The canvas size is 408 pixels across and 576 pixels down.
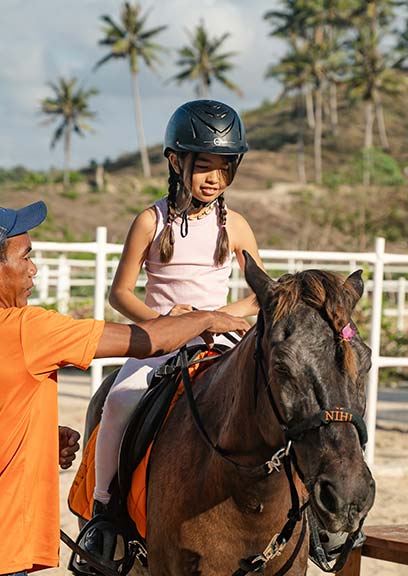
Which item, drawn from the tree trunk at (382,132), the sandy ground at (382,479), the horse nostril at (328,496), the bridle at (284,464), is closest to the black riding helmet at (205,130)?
the bridle at (284,464)

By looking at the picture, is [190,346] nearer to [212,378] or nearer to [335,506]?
[212,378]

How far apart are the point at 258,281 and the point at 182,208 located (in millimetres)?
1131

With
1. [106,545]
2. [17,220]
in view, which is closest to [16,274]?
[17,220]

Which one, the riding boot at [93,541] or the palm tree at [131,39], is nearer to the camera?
the riding boot at [93,541]

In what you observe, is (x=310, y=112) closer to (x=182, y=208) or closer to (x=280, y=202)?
(x=280, y=202)

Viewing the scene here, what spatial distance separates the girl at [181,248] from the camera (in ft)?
11.6

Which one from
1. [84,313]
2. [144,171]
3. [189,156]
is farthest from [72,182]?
[189,156]

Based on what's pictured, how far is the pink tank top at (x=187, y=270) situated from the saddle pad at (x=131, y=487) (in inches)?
12.1

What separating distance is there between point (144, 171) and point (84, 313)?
173 feet

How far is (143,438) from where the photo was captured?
333 centimetres

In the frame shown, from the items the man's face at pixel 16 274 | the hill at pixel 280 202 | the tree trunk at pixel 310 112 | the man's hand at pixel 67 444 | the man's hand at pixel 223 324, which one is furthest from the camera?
the tree trunk at pixel 310 112

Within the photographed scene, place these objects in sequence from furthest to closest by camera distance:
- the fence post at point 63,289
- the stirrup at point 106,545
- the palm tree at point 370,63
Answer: the palm tree at point 370,63, the fence post at point 63,289, the stirrup at point 106,545

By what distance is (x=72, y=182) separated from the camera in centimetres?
6109

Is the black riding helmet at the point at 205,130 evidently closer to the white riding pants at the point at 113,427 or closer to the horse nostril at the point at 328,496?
the white riding pants at the point at 113,427
